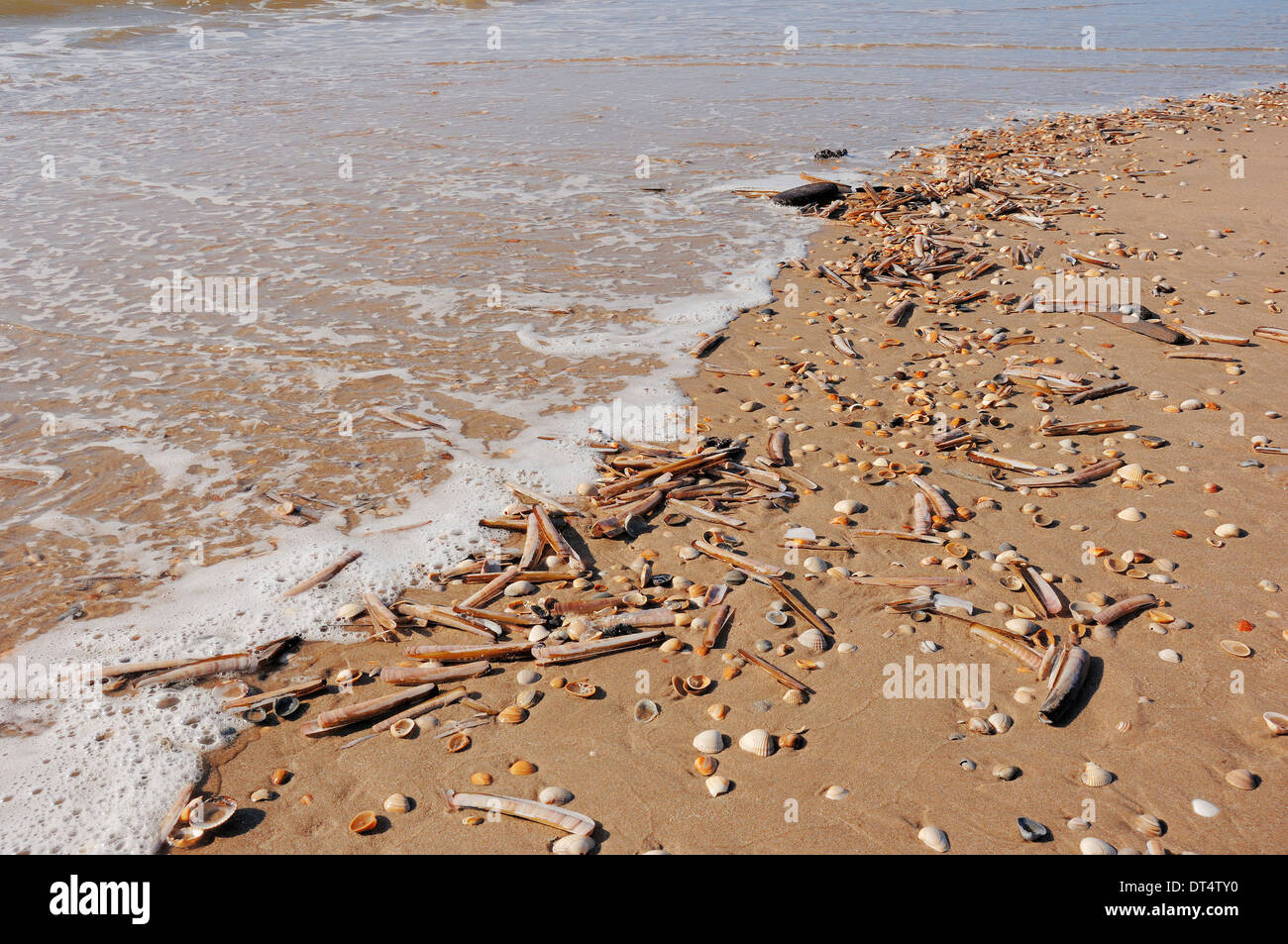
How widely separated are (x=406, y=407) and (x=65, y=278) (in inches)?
A: 207

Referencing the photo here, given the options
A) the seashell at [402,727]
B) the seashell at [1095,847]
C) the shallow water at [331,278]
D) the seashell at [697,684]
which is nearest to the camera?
the seashell at [1095,847]

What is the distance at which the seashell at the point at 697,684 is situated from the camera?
Answer: 3822mm

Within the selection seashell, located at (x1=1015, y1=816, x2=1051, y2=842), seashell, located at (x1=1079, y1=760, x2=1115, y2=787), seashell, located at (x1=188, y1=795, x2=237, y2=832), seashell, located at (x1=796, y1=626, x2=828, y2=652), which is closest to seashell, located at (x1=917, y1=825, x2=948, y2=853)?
seashell, located at (x1=1015, y1=816, x2=1051, y2=842)

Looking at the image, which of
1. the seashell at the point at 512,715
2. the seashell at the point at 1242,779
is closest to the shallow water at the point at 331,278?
the seashell at the point at 512,715

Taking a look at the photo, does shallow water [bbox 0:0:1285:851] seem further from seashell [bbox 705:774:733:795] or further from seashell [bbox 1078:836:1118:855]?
seashell [bbox 1078:836:1118:855]

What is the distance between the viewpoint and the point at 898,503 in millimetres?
5133

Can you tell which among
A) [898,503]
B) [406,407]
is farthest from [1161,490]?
[406,407]

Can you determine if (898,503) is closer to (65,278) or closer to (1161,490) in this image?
(1161,490)

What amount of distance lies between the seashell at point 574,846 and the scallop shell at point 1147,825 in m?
2.08

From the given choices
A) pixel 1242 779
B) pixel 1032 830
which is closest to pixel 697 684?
pixel 1032 830

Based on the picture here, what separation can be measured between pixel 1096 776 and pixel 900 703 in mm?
823

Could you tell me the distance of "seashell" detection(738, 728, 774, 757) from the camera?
137 inches

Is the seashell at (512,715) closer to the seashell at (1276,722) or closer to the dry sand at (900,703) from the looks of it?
the dry sand at (900,703)

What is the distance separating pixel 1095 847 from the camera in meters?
2.93
